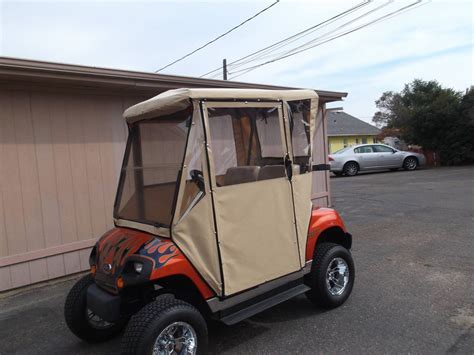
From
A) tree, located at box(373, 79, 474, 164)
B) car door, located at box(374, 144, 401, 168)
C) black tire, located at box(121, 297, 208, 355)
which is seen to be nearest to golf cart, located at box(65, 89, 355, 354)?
black tire, located at box(121, 297, 208, 355)

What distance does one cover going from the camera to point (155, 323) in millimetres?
2494

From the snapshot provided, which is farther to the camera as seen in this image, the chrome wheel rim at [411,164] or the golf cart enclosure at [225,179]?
the chrome wheel rim at [411,164]

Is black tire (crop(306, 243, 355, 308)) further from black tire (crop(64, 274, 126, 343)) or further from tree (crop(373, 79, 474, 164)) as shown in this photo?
tree (crop(373, 79, 474, 164))

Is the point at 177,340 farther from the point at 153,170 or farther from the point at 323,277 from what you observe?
the point at 323,277

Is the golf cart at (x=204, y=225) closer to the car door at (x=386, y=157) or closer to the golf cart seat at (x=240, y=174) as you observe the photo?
the golf cart seat at (x=240, y=174)

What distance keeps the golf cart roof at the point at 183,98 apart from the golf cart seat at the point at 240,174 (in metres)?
0.57

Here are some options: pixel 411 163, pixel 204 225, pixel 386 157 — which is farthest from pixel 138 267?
pixel 411 163

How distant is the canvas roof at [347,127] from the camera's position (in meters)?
32.6

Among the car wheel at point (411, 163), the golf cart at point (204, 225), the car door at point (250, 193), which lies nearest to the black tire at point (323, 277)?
the golf cart at point (204, 225)

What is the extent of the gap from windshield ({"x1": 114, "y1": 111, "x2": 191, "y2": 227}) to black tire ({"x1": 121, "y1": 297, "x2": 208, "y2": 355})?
0.58 metres

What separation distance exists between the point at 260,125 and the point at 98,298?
1896mm

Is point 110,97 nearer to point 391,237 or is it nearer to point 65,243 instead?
point 65,243

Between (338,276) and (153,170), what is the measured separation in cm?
213

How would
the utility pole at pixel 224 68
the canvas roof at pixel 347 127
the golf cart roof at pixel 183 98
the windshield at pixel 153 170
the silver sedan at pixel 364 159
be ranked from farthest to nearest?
the canvas roof at pixel 347 127 → the utility pole at pixel 224 68 → the silver sedan at pixel 364 159 → the windshield at pixel 153 170 → the golf cart roof at pixel 183 98
